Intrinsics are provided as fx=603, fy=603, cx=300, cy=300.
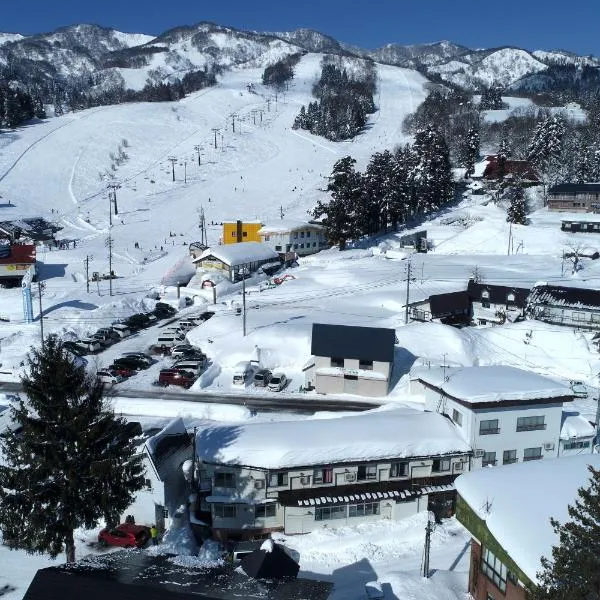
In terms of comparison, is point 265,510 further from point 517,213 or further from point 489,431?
point 517,213

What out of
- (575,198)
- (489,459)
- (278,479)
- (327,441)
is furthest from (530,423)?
(575,198)

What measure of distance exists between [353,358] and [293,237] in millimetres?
29604

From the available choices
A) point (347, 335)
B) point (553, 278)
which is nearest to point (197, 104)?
point (553, 278)

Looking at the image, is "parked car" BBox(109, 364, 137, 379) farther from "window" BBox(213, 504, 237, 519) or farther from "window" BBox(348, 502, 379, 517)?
"window" BBox(348, 502, 379, 517)

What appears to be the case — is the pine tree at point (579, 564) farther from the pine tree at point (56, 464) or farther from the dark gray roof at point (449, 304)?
the dark gray roof at point (449, 304)

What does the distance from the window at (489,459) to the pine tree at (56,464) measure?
37.8ft

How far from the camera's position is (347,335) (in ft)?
88.5

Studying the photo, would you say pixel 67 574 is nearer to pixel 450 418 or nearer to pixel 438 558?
pixel 438 558

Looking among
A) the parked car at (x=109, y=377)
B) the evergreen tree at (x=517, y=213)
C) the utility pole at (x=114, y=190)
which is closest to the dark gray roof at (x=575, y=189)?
the evergreen tree at (x=517, y=213)

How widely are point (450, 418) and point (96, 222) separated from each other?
59745 mm

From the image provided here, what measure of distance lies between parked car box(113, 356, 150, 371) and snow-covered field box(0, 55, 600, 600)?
583mm

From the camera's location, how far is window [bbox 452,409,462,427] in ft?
65.0

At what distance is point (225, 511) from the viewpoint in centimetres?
1766

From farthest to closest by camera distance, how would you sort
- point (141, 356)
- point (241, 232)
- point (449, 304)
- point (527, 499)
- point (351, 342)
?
point (241, 232), point (449, 304), point (141, 356), point (351, 342), point (527, 499)
